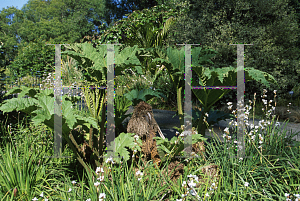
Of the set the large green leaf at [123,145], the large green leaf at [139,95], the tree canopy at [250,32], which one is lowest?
the large green leaf at [123,145]

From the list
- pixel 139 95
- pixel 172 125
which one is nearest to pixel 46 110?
pixel 139 95

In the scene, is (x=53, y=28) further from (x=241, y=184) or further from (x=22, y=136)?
(x=241, y=184)

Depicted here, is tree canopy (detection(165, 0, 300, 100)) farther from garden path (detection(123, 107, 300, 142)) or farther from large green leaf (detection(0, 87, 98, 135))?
large green leaf (detection(0, 87, 98, 135))

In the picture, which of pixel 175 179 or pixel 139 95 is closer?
pixel 175 179

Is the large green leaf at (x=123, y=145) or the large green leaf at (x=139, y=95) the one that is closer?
the large green leaf at (x=123, y=145)

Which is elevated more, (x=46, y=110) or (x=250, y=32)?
(x=250, y=32)

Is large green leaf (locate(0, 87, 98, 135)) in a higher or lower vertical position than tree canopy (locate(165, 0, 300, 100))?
lower

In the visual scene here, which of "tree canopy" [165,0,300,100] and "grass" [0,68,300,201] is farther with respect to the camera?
"tree canopy" [165,0,300,100]

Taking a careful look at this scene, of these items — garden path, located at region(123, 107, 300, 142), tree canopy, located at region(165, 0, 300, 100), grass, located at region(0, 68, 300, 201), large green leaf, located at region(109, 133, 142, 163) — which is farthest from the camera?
tree canopy, located at region(165, 0, 300, 100)

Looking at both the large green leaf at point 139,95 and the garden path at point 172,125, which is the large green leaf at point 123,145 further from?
the garden path at point 172,125

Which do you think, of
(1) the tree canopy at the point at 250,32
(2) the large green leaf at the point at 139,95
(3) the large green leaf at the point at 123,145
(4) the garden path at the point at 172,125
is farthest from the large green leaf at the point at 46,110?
(1) the tree canopy at the point at 250,32

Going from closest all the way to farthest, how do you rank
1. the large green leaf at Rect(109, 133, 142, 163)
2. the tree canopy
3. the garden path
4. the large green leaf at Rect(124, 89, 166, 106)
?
the large green leaf at Rect(109, 133, 142, 163) → the large green leaf at Rect(124, 89, 166, 106) → the garden path → the tree canopy

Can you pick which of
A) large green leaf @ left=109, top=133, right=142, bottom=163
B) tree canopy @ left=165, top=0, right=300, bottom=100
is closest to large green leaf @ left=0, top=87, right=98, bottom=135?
large green leaf @ left=109, top=133, right=142, bottom=163

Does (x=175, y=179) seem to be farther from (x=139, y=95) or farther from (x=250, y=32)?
(x=250, y=32)
